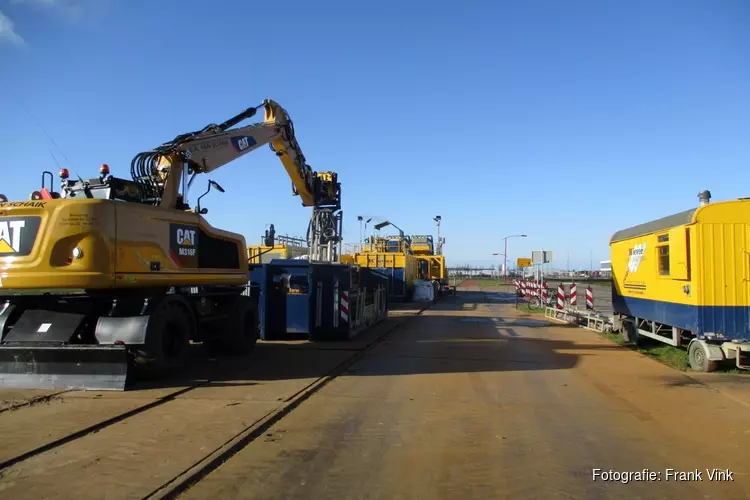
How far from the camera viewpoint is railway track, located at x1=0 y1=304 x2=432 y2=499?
15.7 feet

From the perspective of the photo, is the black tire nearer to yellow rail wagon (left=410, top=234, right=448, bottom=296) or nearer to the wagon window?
the wagon window

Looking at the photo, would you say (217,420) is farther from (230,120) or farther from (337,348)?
(230,120)

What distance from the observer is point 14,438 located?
588cm

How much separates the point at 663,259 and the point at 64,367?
11.2 meters

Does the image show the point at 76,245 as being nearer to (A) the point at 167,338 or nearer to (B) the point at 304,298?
(A) the point at 167,338

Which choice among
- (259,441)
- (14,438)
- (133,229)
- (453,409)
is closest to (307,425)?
(259,441)

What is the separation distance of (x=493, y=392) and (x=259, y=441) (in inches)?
153

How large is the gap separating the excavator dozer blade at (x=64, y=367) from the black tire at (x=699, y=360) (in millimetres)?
9628

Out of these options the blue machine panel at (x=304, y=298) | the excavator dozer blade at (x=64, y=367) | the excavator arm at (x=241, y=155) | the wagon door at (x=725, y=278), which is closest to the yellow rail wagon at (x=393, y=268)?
the excavator arm at (x=241, y=155)

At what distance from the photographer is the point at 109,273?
26.7 feet

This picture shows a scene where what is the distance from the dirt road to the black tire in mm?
528

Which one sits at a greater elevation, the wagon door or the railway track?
the wagon door

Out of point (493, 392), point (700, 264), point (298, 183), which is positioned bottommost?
point (493, 392)

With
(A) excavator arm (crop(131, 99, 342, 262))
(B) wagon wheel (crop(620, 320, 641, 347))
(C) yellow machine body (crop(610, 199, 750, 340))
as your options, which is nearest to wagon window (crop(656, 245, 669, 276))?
(C) yellow machine body (crop(610, 199, 750, 340))
